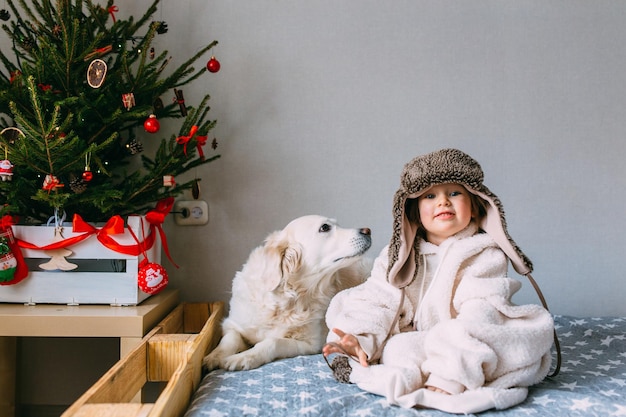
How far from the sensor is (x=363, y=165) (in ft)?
6.02

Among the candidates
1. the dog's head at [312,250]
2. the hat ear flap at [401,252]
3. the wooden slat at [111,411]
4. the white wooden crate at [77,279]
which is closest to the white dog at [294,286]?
the dog's head at [312,250]

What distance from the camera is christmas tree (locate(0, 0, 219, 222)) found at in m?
1.31

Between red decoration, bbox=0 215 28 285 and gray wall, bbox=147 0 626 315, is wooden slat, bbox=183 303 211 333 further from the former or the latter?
red decoration, bbox=0 215 28 285

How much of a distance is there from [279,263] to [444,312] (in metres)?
0.49

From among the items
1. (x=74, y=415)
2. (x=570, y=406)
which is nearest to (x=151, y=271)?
(x=74, y=415)

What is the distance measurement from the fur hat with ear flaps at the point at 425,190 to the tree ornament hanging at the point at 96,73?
871 millimetres

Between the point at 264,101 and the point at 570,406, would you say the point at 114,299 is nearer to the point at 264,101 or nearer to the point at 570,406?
the point at 264,101

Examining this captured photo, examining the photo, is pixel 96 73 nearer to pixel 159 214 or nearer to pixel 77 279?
pixel 159 214

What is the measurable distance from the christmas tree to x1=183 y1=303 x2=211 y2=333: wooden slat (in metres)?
0.43

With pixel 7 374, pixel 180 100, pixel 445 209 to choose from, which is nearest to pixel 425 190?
pixel 445 209

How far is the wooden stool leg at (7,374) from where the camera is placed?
1520 mm

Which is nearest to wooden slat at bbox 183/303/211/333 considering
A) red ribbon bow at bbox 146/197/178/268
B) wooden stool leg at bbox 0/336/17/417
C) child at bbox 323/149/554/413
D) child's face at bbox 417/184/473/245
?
red ribbon bow at bbox 146/197/178/268

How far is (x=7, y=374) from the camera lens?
1.55 m

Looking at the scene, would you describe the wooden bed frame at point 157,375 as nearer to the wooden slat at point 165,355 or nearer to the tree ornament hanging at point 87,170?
the wooden slat at point 165,355
